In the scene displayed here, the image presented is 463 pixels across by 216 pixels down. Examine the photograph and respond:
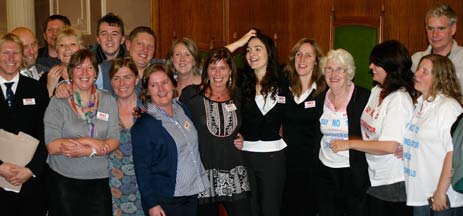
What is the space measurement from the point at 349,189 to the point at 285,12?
10.8 ft

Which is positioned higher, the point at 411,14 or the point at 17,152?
the point at 411,14

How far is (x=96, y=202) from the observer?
11.3 feet

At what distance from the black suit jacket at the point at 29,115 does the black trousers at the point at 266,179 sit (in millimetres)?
1424

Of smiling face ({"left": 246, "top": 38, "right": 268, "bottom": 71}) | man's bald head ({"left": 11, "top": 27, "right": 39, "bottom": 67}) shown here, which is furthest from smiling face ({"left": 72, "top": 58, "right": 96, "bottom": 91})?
smiling face ({"left": 246, "top": 38, "right": 268, "bottom": 71})

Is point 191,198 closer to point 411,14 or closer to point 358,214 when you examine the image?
point 358,214

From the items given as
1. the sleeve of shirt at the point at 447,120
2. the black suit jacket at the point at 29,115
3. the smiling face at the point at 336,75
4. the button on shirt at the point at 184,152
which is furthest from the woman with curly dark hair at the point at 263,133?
the black suit jacket at the point at 29,115

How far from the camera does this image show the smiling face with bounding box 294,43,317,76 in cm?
404

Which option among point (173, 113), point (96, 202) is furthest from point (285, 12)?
point (96, 202)

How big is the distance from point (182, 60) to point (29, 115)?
1.20 meters

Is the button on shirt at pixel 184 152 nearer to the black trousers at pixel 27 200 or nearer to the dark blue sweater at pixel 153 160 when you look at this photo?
the dark blue sweater at pixel 153 160

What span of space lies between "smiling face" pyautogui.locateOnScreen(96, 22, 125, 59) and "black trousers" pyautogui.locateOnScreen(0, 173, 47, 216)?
1.14 m

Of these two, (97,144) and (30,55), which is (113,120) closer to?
(97,144)

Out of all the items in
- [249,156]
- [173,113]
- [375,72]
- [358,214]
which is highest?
[375,72]

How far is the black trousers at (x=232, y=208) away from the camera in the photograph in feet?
11.8
